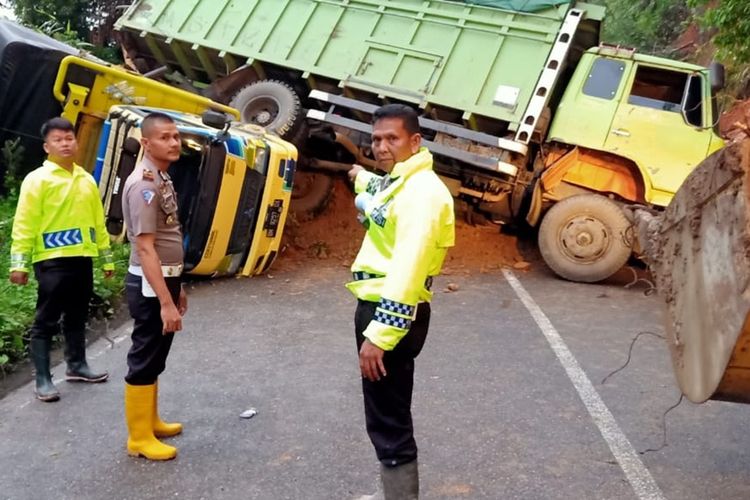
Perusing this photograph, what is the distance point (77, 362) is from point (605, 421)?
3111mm

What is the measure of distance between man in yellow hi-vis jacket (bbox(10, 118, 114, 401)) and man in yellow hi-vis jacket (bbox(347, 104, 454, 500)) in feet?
6.65

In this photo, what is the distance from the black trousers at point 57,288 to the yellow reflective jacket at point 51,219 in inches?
2.2

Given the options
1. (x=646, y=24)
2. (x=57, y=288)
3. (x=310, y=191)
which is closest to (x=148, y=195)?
(x=57, y=288)

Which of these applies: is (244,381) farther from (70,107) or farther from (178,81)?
(178,81)

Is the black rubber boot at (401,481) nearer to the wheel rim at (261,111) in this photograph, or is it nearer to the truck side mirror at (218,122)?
the truck side mirror at (218,122)

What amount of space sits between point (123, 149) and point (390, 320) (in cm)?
440

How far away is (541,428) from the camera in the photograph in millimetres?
3990

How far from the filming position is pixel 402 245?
2484mm

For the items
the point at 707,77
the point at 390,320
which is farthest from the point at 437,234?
the point at 707,77

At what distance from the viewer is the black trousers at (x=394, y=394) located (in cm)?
269

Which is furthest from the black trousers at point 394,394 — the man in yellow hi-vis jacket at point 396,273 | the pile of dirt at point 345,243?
the pile of dirt at point 345,243

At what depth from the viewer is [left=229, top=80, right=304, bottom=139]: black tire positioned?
8.52 metres

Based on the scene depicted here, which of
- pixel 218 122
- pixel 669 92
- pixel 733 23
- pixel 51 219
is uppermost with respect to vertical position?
pixel 733 23

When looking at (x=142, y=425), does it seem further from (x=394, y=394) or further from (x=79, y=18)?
(x=79, y=18)
